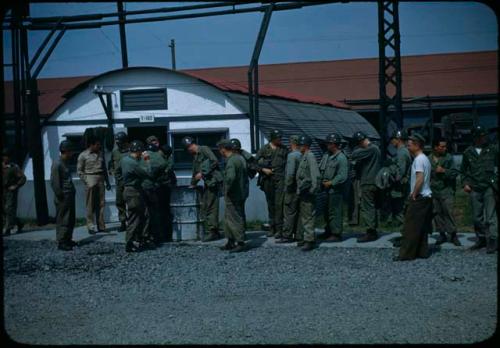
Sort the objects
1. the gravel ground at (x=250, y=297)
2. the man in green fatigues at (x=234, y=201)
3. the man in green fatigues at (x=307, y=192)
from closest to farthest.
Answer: the gravel ground at (x=250, y=297) < the man in green fatigues at (x=307, y=192) < the man in green fatigues at (x=234, y=201)

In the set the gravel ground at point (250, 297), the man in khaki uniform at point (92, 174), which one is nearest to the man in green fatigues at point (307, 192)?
the gravel ground at point (250, 297)

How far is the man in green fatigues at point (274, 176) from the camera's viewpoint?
1123 centimetres

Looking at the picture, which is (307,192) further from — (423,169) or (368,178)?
(423,169)

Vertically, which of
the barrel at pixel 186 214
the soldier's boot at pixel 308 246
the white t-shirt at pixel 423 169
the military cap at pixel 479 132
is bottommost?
the soldier's boot at pixel 308 246

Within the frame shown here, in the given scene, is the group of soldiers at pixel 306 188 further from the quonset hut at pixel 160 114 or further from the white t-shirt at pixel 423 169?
the quonset hut at pixel 160 114

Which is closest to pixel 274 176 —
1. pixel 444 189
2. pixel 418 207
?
pixel 444 189

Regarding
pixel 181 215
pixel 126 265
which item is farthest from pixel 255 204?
pixel 126 265

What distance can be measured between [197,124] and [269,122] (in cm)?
191

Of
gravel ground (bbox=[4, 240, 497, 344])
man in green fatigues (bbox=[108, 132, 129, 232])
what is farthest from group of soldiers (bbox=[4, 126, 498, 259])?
gravel ground (bbox=[4, 240, 497, 344])

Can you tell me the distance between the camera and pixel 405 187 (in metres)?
10.7

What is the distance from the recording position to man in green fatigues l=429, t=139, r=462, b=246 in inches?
386

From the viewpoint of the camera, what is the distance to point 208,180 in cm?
1116

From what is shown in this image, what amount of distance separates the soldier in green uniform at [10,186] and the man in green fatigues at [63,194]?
8.07ft

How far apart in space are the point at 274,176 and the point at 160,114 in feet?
16.6
